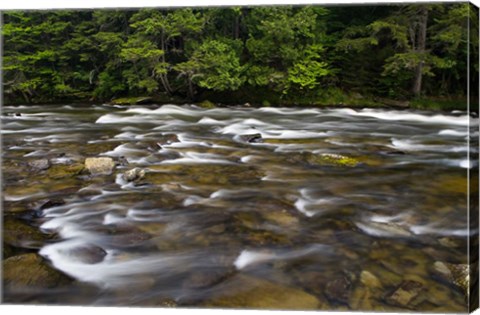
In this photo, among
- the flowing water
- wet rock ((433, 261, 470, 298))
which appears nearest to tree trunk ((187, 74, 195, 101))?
the flowing water

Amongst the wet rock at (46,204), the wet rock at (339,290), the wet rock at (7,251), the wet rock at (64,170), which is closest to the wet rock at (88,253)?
the wet rock at (46,204)

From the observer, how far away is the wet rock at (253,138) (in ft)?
13.7

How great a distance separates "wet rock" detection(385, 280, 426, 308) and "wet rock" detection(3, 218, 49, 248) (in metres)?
2.68

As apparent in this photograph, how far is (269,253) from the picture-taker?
12.6 feet

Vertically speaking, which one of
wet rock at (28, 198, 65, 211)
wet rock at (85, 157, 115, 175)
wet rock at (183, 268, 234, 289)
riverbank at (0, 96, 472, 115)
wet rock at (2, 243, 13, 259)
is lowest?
wet rock at (183, 268, 234, 289)

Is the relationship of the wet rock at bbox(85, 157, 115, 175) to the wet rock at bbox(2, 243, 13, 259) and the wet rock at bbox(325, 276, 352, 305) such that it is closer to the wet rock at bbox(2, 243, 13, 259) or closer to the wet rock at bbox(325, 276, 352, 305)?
the wet rock at bbox(2, 243, 13, 259)

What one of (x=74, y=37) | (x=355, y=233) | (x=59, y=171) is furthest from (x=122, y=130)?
(x=355, y=233)

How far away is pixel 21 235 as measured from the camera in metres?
4.13

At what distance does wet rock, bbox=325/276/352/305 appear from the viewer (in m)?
3.67

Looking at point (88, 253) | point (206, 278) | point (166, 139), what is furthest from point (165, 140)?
point (206, 278)

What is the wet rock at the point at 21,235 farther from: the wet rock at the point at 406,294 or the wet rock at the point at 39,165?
the wet rock at the point at 406,294

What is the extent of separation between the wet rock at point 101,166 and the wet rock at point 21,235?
0.63 m

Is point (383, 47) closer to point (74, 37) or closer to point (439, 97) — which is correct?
point (439, 97)

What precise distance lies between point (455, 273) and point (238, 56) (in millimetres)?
2348
